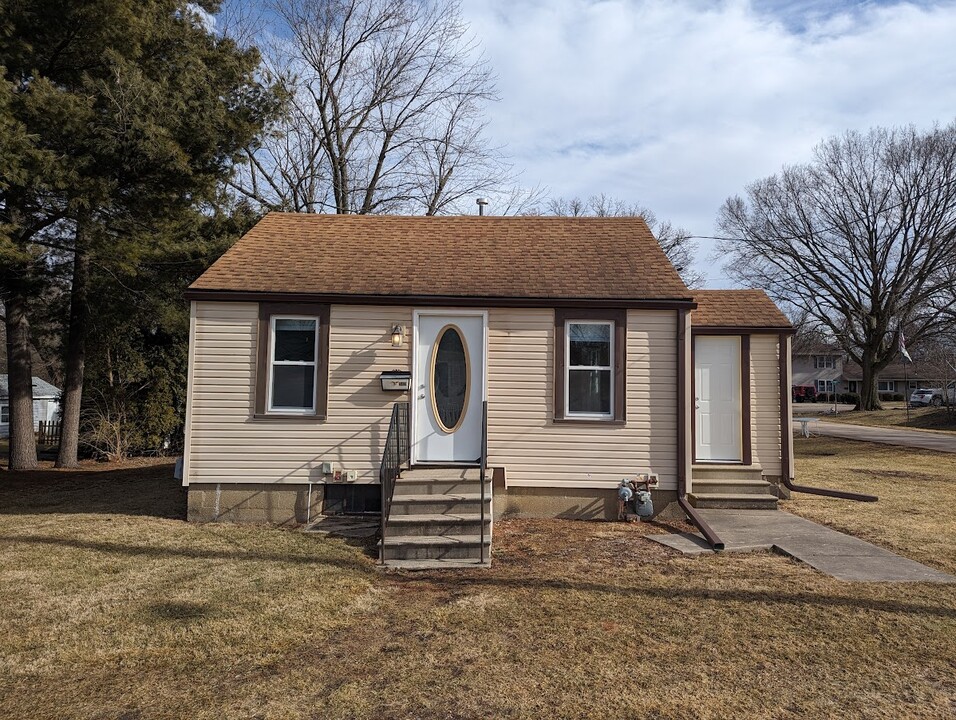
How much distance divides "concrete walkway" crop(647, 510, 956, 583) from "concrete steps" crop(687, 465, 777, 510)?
9.3 inches

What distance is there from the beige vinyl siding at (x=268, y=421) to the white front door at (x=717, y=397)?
4.60 metres

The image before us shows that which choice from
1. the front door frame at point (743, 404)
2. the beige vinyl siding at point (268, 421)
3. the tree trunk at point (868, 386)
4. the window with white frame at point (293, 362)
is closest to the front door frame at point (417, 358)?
the beige vinyl siding at point (268, 421)

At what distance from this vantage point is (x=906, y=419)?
29.8m

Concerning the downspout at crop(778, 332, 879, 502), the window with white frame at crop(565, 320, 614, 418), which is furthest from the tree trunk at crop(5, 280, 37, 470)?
the downspout at crop(778, 332, 879, 502)

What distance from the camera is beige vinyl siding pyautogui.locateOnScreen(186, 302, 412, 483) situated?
8.31 metres

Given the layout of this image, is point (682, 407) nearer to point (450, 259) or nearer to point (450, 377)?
point (450, 377)

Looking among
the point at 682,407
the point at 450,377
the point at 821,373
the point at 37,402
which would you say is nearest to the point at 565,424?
the point at 682,407

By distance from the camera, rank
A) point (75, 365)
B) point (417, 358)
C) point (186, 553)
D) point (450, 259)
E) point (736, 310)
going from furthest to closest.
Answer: point (75, 365) < point (736, 310) < point (450, 259) < point (417, 358) < point (186, 553)

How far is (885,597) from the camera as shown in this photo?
17.1 feet

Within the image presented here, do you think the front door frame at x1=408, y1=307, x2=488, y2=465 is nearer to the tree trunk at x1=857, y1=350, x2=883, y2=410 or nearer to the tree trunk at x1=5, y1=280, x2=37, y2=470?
the tree trunk at x1=5, y1=280, x2=37, y2=470

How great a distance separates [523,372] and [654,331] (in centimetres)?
182

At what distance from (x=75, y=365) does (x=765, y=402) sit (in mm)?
14322

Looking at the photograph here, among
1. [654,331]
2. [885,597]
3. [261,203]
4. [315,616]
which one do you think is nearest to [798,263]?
[261,203]

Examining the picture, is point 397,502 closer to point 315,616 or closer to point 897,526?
point 315,616
